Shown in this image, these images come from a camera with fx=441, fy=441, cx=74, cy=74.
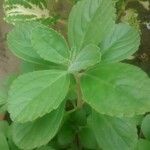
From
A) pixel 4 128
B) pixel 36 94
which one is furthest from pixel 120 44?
pixel 4 128

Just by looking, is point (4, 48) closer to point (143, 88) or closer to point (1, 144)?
point (1, 144)

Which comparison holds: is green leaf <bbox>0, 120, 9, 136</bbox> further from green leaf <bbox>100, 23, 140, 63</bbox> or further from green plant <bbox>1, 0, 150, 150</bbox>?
green leaf <bbox>100, 23, 140, 63</bbox>

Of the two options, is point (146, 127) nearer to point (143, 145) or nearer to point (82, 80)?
point (143, 145)

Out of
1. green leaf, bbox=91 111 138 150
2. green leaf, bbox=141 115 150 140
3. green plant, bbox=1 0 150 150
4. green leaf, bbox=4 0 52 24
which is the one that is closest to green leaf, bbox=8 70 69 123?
green plant, bbox=1 0 150 150

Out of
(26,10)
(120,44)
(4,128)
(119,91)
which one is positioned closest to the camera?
(119,91)

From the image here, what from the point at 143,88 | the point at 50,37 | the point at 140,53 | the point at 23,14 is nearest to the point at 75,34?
the point at 50,37

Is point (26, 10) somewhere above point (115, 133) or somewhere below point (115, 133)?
above

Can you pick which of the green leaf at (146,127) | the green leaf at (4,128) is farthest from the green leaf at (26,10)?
the green leaf at (146,127)
